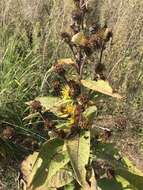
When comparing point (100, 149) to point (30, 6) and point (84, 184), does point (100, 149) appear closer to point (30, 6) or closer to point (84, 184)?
point (84, 184)

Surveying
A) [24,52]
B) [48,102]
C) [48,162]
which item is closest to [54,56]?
[24,52]

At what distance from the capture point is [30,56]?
13.7ft

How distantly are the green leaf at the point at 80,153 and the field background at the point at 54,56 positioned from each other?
54.9 inches

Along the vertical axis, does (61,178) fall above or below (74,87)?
below

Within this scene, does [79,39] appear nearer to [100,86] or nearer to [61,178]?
[100,86]

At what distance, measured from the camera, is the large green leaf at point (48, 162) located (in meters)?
2.23

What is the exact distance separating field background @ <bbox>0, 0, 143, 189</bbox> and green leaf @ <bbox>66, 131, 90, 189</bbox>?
140 cm

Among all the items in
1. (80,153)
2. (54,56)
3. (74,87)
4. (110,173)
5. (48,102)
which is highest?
(74,87)

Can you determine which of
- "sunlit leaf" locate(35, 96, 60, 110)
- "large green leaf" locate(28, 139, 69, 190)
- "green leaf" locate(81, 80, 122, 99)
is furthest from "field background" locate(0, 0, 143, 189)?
"green leaf" locate(81, 80, 122, 99)

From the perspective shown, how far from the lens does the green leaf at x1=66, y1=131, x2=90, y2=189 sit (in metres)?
2.11

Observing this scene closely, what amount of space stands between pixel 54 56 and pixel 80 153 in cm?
222

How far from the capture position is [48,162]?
224 cm

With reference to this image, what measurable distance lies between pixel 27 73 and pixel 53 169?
1.84 m

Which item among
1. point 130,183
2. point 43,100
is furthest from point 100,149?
point 43,100
